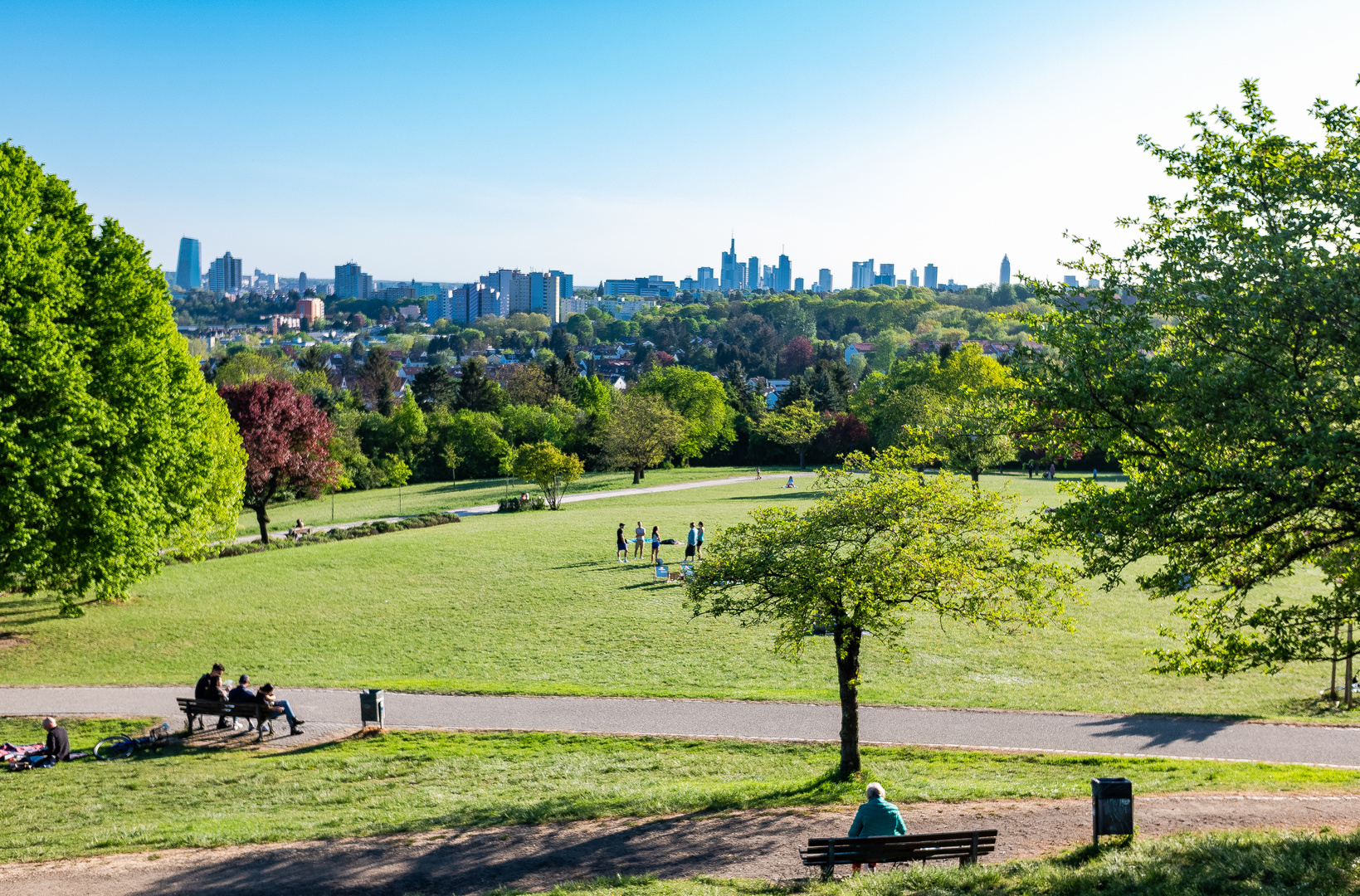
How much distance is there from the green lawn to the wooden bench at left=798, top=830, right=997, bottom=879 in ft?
137

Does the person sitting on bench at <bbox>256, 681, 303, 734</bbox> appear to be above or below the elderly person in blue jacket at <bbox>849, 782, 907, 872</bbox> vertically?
below

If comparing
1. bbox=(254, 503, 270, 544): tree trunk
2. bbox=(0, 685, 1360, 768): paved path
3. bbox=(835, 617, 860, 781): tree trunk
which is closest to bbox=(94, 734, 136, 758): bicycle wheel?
bbox=(0, 685, 1360, 768): paved path

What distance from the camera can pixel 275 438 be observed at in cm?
4166

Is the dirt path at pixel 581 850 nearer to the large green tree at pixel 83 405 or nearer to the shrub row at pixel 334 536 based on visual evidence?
the large green tree at pixel 83 405

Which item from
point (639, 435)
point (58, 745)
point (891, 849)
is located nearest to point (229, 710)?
point (58, 745)

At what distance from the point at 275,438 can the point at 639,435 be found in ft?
88.1

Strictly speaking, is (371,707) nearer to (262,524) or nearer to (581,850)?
(581,850)

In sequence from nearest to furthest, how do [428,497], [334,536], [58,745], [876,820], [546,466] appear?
1. [876,820]
2. [58,745]
3. [334,536]
4. [546,466]
5. [428,497]

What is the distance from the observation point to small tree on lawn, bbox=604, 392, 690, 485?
6344 centimetres

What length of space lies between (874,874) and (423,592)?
2124 centimetres

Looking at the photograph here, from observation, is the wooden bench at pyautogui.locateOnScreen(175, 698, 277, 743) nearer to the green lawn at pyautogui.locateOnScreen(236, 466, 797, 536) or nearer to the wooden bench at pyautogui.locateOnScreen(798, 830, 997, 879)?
the wooden bench at pyautogui.locateOnScreen(798, 830, 997, 879)

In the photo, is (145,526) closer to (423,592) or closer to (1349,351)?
(423,592)

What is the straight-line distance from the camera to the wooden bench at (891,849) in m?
9.31

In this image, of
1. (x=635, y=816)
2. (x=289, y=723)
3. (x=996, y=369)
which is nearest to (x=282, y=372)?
(x=996, y=369)
